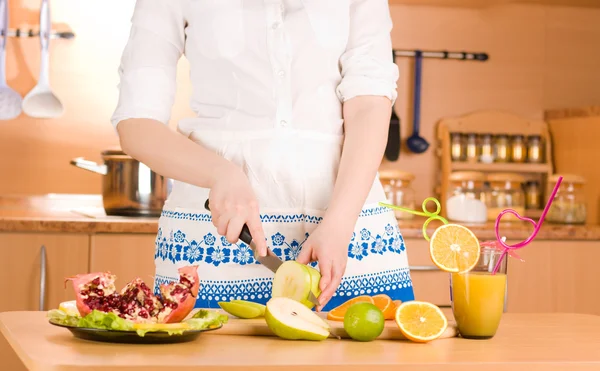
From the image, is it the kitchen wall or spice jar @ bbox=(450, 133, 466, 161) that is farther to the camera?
spice jar @ bbox=(450, 133, 466, 161)

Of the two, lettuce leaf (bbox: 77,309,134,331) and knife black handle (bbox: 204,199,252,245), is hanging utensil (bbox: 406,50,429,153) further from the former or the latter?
lettuce leaf (bbox: 77,309,134,331)

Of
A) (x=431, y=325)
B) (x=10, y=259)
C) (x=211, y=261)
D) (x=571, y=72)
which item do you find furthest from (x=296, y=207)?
(x=571, y=72)

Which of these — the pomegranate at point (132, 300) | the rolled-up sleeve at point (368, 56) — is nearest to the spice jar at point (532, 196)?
the rolled-up sleeve at point (368, 56)

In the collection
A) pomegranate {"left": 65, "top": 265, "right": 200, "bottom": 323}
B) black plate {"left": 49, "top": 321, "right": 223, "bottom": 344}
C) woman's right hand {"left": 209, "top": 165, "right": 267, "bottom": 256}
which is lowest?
black plate {"left": 49, "top": 321, "right": 223, "bottom": 344}

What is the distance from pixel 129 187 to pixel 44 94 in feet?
1.84

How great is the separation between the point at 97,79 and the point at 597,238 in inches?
63.9

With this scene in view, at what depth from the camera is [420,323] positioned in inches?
42.4

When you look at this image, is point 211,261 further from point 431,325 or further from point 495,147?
point 495,147

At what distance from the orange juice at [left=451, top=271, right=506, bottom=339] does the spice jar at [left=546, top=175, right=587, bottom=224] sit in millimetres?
1853

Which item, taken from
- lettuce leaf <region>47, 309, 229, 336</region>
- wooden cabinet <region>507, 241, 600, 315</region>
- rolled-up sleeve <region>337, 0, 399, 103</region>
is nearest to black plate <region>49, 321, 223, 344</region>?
lettuce leaf <region>47, 309, 229, 336</region>

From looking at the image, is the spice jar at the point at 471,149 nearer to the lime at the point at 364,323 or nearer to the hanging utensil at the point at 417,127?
the hanging utensil at the point at 417,127

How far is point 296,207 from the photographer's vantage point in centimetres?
135

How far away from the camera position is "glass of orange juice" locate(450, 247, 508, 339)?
3.64ft

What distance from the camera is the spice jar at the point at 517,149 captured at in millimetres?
3170
